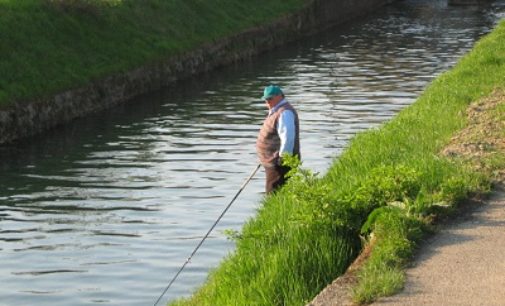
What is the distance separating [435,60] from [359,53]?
4014mm

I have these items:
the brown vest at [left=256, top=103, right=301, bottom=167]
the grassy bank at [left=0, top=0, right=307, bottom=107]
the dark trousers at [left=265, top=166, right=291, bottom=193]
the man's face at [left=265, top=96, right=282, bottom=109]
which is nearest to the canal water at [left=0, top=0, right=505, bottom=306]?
the dark trousers at [left=265, top=166, right=291, bottom=193]

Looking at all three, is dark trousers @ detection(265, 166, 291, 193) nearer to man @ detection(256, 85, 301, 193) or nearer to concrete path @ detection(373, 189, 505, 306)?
man @ detection(256, 85, 301, 193)

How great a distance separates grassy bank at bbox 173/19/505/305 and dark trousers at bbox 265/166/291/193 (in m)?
0.73

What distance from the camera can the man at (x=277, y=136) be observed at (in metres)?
14.2

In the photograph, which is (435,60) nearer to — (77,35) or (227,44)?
(227,44)

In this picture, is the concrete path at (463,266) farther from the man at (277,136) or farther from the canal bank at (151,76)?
the canal bank at (151,76)

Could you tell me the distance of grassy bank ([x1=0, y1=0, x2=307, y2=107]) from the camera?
1099 inches

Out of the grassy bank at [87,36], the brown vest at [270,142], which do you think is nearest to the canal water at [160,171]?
the grassy bank at [87,36]

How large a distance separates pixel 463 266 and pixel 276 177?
205 inches

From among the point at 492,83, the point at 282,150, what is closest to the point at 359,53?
the point at 492,83

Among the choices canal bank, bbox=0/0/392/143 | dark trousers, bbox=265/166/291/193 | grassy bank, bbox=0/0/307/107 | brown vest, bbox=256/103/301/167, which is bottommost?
canal bank, bbox=0/0/392/143

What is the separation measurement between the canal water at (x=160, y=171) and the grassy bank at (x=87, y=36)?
4.01 feet

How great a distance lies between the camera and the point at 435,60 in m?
39.3

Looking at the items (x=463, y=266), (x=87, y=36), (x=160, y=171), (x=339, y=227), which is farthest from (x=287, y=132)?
(x=87, y=36)
